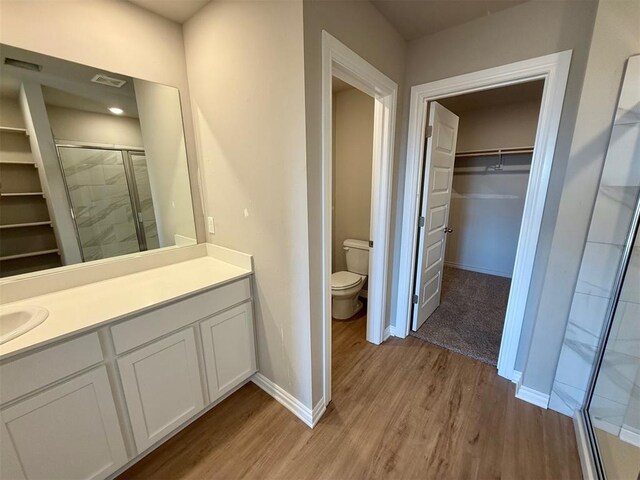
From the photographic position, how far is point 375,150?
6.44 feet

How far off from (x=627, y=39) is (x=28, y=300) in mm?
3166

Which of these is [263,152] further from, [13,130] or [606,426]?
[606,426]

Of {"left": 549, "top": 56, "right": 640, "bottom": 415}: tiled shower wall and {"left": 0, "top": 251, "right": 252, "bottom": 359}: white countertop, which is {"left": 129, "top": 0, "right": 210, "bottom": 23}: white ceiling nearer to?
{"left": 0, "top": 251, "right": 252, "bottom": 359}: white countertop

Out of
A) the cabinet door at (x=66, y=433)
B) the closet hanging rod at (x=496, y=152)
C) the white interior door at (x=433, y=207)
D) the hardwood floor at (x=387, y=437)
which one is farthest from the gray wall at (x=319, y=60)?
the closet hanging rod at (x=496, y=152)

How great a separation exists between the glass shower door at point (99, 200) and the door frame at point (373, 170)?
1.28m

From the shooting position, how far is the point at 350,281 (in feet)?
8.61

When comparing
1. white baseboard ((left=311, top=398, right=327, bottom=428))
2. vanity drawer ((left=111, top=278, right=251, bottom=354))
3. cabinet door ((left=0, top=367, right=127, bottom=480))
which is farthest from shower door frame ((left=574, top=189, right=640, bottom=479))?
cabinet door ((left=0, top=367, right=127, bottom=480))

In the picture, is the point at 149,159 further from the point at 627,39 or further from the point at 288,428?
the point at 627,39

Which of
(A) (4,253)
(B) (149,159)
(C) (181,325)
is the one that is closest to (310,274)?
(C) (181,325)

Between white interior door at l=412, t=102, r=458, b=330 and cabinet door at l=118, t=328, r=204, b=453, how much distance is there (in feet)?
6.12

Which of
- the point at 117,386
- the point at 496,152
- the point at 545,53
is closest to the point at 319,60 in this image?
the point at 545,53

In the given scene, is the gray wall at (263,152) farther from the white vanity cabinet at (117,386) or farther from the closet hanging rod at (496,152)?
the closet hanging rod at (496,152)

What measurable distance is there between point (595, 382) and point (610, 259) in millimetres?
710

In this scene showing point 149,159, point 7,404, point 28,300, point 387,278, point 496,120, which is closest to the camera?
point 7,404
